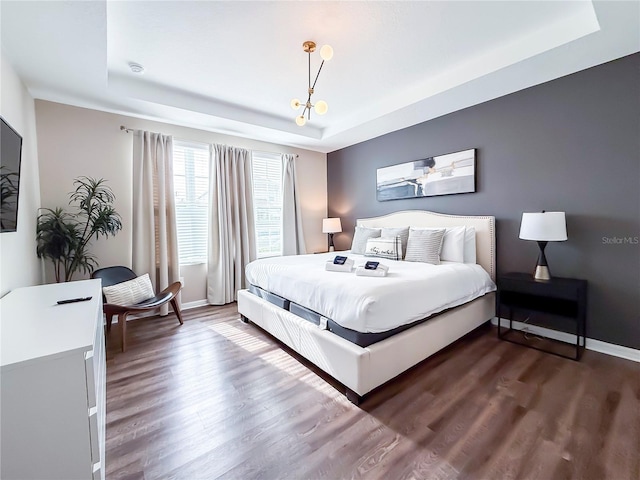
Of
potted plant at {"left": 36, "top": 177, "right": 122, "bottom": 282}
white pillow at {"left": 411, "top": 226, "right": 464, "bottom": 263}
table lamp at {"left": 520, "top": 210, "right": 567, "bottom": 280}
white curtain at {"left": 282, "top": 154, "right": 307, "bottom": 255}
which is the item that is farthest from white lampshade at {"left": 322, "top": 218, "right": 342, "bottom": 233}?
potted plant at {"left": 36, "top": 177, "right": 122, "bottom": 282}

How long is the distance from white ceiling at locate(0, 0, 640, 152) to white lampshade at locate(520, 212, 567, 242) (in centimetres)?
133

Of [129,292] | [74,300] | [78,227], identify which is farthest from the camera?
[78,227]

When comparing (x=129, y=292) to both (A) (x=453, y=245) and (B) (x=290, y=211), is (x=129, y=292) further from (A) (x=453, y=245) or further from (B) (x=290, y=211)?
(A) (x=453, y=245)

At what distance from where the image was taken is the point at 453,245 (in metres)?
3.19

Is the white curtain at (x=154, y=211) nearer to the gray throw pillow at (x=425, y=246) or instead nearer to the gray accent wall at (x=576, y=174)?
the gray throw pillow at (x=425, y=246)

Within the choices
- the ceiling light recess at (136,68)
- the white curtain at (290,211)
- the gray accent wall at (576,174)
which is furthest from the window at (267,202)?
the gray accent wall at (576,174)

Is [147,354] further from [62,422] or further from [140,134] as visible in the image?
[140,134]

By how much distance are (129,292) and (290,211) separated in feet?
8.76

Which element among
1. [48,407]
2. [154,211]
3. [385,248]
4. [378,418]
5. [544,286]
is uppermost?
[154,211]

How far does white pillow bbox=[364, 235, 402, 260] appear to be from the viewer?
10.9ft

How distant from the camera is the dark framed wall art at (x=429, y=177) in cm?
335

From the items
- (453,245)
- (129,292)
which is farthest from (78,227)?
(453,245)

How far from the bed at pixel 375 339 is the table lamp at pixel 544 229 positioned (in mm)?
516

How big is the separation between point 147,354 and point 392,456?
7.56ft
